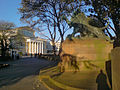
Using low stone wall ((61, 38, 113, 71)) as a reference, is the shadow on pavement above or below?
below

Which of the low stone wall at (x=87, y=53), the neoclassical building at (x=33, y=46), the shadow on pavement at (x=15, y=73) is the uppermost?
the neoclassical building at (x=33, y=46)

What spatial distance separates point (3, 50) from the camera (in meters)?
25.9

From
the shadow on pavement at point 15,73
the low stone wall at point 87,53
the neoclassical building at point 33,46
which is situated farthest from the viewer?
the neoclassical building at point 33,46

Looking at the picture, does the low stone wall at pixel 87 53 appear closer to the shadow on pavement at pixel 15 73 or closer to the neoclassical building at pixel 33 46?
the shadow on pavement at pixel 15 73

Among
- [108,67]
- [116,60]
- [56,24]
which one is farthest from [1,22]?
[116,60]

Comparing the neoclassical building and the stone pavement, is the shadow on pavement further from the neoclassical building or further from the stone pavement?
the neoclassical building

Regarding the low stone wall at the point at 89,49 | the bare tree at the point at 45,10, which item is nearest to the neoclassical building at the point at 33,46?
the bare tree at the point at 45,10

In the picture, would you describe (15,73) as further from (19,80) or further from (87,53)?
(87,53)

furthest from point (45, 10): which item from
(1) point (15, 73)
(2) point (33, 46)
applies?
(2) point (33, 46)

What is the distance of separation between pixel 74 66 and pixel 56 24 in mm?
13100

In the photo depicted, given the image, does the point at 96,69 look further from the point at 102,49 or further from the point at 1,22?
the point at 1,22

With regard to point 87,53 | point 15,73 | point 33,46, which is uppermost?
→ point 33,46

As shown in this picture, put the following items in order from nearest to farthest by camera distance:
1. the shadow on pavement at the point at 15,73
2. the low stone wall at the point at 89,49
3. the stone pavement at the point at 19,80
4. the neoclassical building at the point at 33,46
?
the stone pavement at the point at 19,80
the shadow on pavement at the point at 15,73
the low stone wall at the point at 89,49
the neoclassical building at the point at 33,46

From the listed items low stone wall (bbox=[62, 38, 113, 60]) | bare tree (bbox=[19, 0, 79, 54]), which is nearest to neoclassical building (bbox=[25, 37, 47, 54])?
bare tree (bbox=[19, 0, 79, 54])
